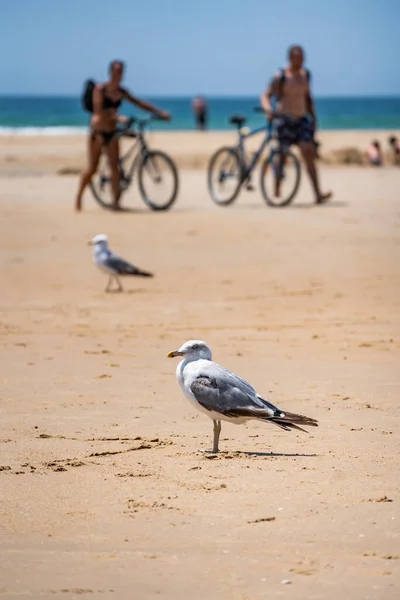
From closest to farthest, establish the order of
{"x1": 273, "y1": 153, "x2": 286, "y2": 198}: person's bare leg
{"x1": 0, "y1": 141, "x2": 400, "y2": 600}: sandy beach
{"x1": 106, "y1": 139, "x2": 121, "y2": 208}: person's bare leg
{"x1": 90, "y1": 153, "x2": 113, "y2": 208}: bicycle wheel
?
{"x1": 0, "y1": 141, "x2": 400, "y2": 600}: sandy beach → {"x1": 106, "y1": 139, "x2": 121, "y2": 208}: person's bare leg → {"x1": 273, "y1": 153, "x2": 286, "y2": 198}: person's bare leg → {"x1": 90, "y1": 153, "x2": 113, "y2": 208}: bicycle wheel

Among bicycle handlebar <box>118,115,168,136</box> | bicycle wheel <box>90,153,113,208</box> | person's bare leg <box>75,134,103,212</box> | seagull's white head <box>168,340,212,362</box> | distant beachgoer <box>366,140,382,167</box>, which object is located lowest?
seagull's white head <box>168,340,212,362</box>

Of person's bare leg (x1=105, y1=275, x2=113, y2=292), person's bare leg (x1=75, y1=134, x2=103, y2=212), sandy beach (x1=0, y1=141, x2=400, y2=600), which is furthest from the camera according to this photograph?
person's bare leg (x1=75, y1=134, x2=103, y2=212)

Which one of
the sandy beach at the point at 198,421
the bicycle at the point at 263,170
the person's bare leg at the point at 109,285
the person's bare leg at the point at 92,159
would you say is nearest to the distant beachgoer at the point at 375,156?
the bicycle at the point at 263,170

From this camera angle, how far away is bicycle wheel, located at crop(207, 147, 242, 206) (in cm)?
1761

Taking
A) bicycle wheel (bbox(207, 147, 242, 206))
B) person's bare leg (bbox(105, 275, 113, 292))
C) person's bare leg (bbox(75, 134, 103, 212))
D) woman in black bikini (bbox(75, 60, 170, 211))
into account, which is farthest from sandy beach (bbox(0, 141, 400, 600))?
bicycle wheel (bbox(207, 147, 242, 206))

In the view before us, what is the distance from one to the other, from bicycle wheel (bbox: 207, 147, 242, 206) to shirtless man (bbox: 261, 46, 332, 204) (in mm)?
1207

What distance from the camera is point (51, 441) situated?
6168mm

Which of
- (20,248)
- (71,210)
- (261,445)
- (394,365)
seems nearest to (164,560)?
(261,445)

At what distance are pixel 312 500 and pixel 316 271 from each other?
23.1ft

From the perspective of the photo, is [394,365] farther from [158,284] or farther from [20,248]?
[20,248]

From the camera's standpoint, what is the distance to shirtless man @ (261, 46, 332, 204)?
1628 cm

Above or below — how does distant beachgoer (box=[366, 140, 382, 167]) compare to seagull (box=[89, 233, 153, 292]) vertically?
above

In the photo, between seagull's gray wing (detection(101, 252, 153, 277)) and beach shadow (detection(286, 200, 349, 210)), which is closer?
seagull's gray wing (detection(101, 252, 153, 277))

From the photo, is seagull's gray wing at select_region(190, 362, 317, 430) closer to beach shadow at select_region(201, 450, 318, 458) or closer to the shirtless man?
beach shadow at select_region(201, 450, 318, 458)
